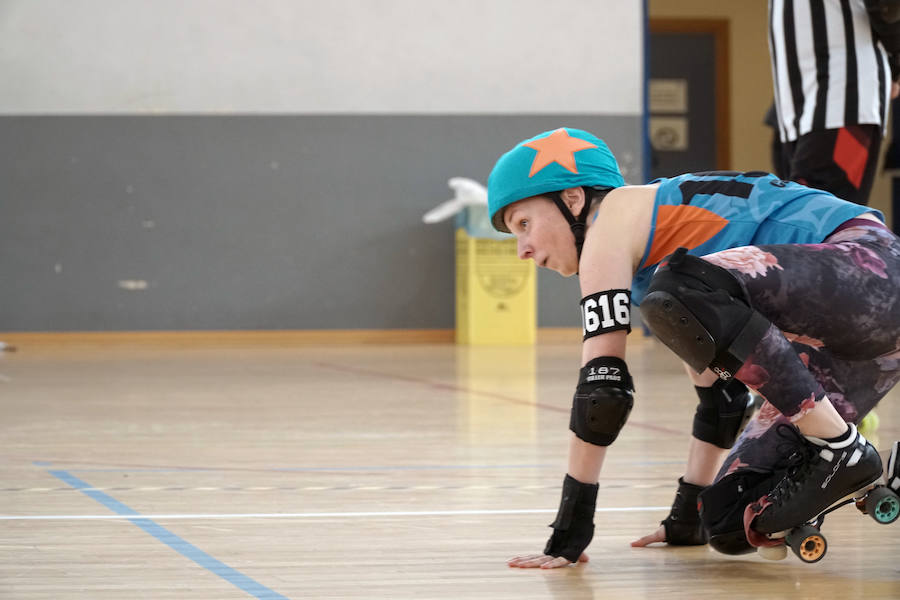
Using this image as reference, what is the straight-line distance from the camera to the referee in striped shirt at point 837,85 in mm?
2631

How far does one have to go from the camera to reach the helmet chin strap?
1.51m

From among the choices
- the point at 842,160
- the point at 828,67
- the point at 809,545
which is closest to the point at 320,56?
the point at 828,67

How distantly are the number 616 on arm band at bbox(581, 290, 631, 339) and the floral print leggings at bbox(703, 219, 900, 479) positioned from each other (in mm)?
117

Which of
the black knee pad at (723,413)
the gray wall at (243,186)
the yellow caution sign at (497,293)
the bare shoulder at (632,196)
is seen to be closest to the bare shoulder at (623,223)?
the bare shoulder at (632,196)

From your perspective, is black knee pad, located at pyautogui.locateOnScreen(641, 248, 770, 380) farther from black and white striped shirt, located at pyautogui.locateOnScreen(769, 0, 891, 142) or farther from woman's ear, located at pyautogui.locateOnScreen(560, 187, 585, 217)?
black and white striped shirt, located at pyautogui.locateOnScreen(769, 0, 891, 142)

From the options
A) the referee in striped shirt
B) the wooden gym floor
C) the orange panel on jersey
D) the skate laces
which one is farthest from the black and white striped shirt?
the skate laces

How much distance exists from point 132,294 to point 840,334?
580cm

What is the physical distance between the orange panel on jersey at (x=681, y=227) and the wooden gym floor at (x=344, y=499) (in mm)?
401

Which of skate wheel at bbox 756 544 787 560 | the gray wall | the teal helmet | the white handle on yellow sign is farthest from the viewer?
the gray wall

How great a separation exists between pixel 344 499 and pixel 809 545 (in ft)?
2.68

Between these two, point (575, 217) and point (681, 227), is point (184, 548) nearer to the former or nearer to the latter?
point (575, 217)

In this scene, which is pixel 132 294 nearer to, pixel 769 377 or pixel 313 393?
pixel 313 393

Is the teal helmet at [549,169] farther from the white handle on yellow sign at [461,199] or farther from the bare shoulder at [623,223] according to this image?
the white handle on yellow sign at [461,199]

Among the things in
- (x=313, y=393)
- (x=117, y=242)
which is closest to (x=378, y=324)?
(x=117, y=242)
